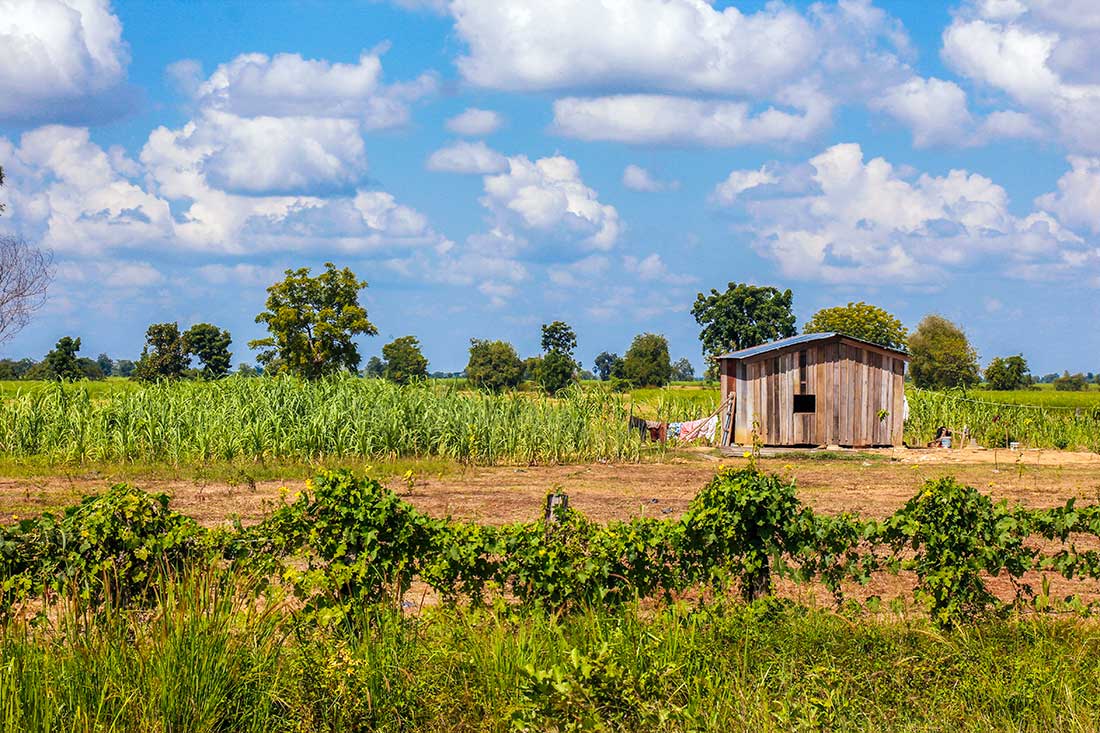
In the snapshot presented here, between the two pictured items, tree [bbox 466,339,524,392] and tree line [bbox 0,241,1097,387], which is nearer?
tree line [bbox 0,241,1097,387]

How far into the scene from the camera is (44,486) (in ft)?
57.6

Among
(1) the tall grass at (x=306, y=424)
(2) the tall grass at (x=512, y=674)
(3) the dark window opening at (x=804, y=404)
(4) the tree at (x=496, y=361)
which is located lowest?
(2) the tall grass at (x=512, y=674)

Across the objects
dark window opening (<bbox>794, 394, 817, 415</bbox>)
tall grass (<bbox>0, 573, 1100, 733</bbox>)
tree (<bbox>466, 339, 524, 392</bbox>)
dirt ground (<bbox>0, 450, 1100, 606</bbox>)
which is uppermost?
tree (<bbox>466, 339, 524, 392</bbox>)

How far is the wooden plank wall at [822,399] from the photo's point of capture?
28.3 meters

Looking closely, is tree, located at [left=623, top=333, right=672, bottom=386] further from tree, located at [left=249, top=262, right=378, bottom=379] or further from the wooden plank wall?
the wooden plank wall

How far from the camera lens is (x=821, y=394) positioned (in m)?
28.4

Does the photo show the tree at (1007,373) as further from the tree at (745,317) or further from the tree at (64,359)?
the tree at (64,359)

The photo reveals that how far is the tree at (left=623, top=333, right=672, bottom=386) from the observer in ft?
330

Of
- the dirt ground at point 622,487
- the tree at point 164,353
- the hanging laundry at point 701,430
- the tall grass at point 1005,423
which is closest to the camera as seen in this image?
the dirt ground at point 622,487

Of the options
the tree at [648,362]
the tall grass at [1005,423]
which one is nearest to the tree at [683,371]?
the tree at [648,362]

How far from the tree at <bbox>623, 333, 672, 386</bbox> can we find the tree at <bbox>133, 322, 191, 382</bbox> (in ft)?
128

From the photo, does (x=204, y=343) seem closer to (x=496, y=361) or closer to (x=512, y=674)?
(x=496, y=361)

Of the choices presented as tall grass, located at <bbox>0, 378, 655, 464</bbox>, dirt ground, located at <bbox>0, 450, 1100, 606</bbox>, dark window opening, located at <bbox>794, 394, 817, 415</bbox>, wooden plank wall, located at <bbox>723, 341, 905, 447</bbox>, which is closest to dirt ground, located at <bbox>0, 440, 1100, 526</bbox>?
dirt ground, located at <bbox>0, 450, 1100, 606</bbox>

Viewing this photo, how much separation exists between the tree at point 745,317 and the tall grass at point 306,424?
59.2 meters
